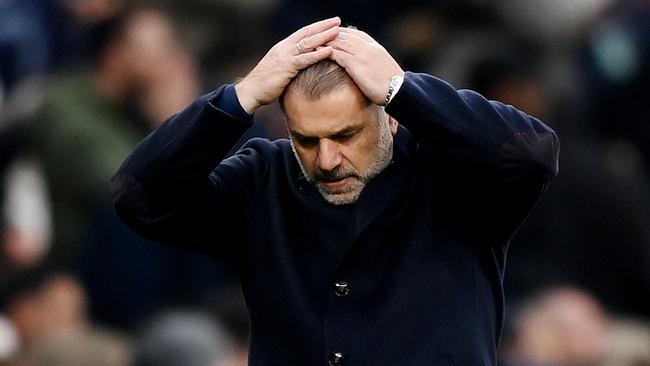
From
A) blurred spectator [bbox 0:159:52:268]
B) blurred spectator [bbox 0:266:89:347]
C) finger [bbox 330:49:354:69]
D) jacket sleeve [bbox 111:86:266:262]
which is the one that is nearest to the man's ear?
finger [bbox 330:49:354:69]

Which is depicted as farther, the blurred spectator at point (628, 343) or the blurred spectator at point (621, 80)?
the blurred spectator at point (621, 80)

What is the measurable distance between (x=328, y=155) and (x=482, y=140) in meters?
0.36

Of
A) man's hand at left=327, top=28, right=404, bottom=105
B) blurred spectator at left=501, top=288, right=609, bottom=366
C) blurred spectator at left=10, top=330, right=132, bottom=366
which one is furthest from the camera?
blurred spectator at left=501, top=288, right=609, bottom=366

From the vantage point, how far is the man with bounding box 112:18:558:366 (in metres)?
4.03

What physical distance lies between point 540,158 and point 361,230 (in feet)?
1.51

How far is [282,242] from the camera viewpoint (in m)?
4.21

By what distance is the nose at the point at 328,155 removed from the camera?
4035 millimetres

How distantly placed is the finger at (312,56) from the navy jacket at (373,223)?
7.5 inches

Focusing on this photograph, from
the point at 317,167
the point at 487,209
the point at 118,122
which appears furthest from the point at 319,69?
the point at 118,122

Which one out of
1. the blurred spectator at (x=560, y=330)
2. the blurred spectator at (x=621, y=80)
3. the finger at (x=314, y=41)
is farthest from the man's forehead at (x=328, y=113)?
the blurred spectator at (x=621, y=80)

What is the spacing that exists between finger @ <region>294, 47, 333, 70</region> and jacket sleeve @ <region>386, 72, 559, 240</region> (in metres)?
0.19

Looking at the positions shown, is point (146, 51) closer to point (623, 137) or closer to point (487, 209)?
point (623, 137)

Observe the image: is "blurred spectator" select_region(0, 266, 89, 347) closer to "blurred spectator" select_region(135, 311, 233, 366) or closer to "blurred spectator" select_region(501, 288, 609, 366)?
"blurred spectator" select_region(135, 311, 233, 366)

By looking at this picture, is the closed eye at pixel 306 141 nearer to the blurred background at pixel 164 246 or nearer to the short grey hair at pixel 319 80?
the short grey hair at pixel 319 80
